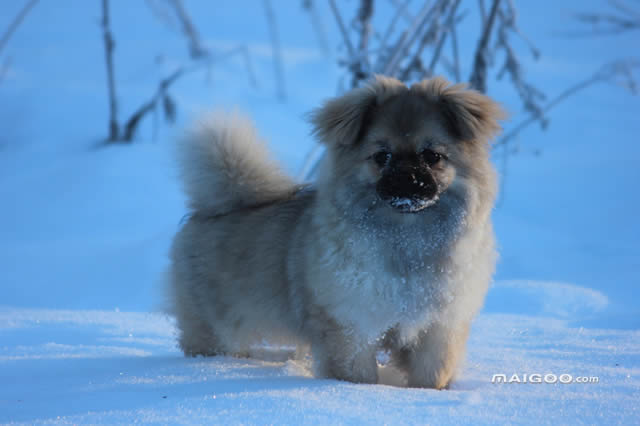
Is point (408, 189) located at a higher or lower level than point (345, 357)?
higher

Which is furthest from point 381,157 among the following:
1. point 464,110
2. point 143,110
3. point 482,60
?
point 143,110

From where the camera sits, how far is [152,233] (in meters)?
6.90

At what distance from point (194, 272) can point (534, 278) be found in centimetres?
389

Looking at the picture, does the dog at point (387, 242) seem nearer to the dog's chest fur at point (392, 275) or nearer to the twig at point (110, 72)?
the dog's chest fur at point (392, 275)

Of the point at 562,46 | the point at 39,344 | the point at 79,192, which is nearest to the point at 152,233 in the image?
the point at 79,192

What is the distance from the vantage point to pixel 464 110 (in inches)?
99.5

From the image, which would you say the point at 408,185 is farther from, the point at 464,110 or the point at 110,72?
the point at 110,72

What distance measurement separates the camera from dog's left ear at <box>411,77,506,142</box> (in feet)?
8.30

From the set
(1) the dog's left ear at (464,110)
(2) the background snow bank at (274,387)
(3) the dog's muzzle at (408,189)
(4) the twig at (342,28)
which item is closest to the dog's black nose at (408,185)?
(3) the dog's muzzle at (408,189)

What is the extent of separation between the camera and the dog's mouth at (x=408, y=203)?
2.29 metres

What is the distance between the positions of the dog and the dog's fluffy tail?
11.0 inches

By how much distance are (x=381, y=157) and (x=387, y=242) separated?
345 millimetres

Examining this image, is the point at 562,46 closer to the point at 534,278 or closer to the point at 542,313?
the point at 534,278

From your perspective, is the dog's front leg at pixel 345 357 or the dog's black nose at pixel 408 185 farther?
the dog's front leg at pixel 345 357
